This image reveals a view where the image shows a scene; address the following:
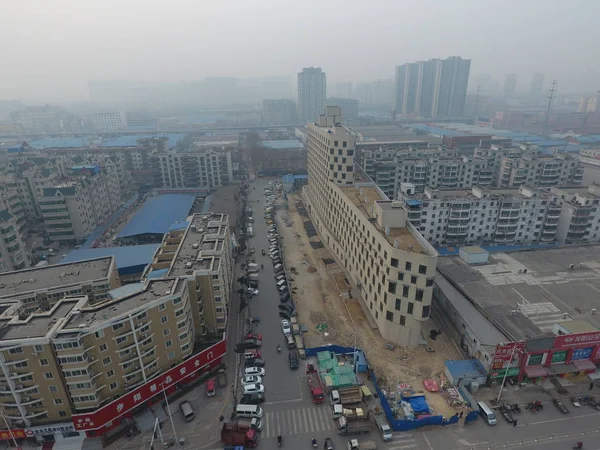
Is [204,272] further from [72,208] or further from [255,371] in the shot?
[72,208]

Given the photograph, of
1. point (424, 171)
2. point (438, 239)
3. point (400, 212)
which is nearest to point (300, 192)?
point (424, 171)

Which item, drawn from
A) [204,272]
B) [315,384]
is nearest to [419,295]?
[315,384]

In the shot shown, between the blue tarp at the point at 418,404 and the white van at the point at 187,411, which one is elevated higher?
the blue tarp at the point at 418,404

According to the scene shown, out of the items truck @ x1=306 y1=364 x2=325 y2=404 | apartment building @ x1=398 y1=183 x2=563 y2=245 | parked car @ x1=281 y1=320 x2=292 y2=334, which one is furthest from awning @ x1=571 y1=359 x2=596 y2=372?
apartment building @ x1=398 y1=183 x2=563 y2=245

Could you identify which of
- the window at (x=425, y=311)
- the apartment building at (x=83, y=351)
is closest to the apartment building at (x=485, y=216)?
the window at (x=425, y=311)

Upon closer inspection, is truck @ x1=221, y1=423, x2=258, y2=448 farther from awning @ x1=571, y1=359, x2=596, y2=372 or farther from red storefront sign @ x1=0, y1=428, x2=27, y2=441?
awning @ x1=571, y1=359, x2=596, y2=372

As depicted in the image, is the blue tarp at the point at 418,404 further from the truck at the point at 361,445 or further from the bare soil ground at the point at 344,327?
the truck at the point at 361,445
